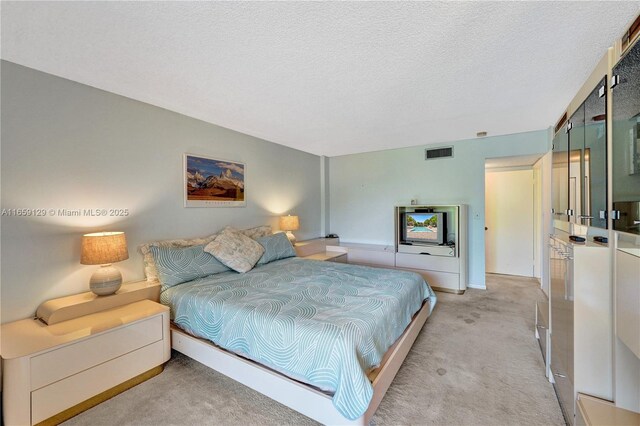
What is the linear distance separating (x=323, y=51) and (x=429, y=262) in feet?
11.6

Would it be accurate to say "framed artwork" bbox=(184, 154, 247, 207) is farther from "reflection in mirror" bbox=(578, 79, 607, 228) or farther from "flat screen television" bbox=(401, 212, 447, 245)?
"reflection in mirror" bbox=(578, 79, 607, 228)

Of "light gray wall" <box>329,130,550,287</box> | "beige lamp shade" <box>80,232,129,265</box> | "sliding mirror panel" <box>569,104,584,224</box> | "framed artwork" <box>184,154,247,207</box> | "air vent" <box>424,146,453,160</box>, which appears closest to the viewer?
"sliding mirror panel" <box>569,104,584,224</box>

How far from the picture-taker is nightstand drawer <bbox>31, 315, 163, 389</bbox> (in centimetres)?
162

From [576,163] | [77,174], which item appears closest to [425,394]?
[576,163]

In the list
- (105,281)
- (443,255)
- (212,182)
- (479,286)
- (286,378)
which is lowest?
(479,286)

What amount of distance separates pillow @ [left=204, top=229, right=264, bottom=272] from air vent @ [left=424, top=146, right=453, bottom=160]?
3347 mm

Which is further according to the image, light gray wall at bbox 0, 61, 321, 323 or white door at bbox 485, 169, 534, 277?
white door at bbox 485, 169, 534, 277

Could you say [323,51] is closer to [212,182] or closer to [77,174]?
[212,182]

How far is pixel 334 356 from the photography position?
151 cm

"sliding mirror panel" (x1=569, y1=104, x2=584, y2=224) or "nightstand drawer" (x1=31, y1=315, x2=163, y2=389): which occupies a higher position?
"sliding mirror panel" (x1=569, y1=104, x2=584, y2=224)

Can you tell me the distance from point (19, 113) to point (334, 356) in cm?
296

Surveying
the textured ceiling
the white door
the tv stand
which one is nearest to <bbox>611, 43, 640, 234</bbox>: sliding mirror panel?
the textured ceiling

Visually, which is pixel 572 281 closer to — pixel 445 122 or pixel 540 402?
pixel 540 402

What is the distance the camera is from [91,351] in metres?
1.82
